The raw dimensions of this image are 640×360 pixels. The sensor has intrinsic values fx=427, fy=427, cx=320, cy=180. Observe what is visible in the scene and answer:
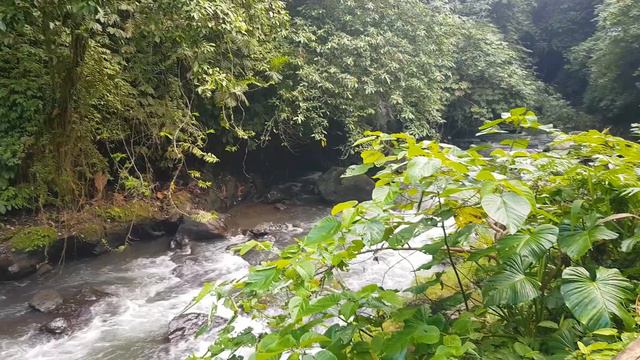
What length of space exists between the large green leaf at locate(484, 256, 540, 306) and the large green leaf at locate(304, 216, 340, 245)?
1.62 ft

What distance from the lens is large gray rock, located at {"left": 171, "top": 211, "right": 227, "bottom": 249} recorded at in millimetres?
6883

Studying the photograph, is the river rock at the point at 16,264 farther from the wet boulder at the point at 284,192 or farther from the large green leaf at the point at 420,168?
the large green leaf at the point at 420,168

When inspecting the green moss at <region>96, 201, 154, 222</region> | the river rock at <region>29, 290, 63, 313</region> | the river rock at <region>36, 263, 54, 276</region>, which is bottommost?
the river rock at <region>29, 290, 63, 313</region>

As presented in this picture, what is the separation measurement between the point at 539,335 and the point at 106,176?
6583mm

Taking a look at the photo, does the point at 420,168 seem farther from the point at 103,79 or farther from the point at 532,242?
the point at 103,79

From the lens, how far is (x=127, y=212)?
267 inches

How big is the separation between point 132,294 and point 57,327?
40.5 inches

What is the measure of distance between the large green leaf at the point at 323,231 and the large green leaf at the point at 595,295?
2.20ft

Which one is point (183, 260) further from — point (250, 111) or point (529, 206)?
point (529, 206)

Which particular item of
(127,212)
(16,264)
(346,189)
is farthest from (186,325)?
(346,189)

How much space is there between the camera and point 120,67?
6250mm

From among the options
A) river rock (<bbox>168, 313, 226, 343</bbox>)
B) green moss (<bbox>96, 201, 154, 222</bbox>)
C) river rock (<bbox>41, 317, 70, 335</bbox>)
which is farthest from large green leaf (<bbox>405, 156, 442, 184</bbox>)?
green moss (<bbox>96, 201, 154, 222</bbox>)

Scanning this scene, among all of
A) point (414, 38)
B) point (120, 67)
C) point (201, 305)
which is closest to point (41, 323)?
point (201, 305)

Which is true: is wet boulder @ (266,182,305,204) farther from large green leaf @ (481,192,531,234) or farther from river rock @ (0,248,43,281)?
large green leaf @ (481,192,531,234)
